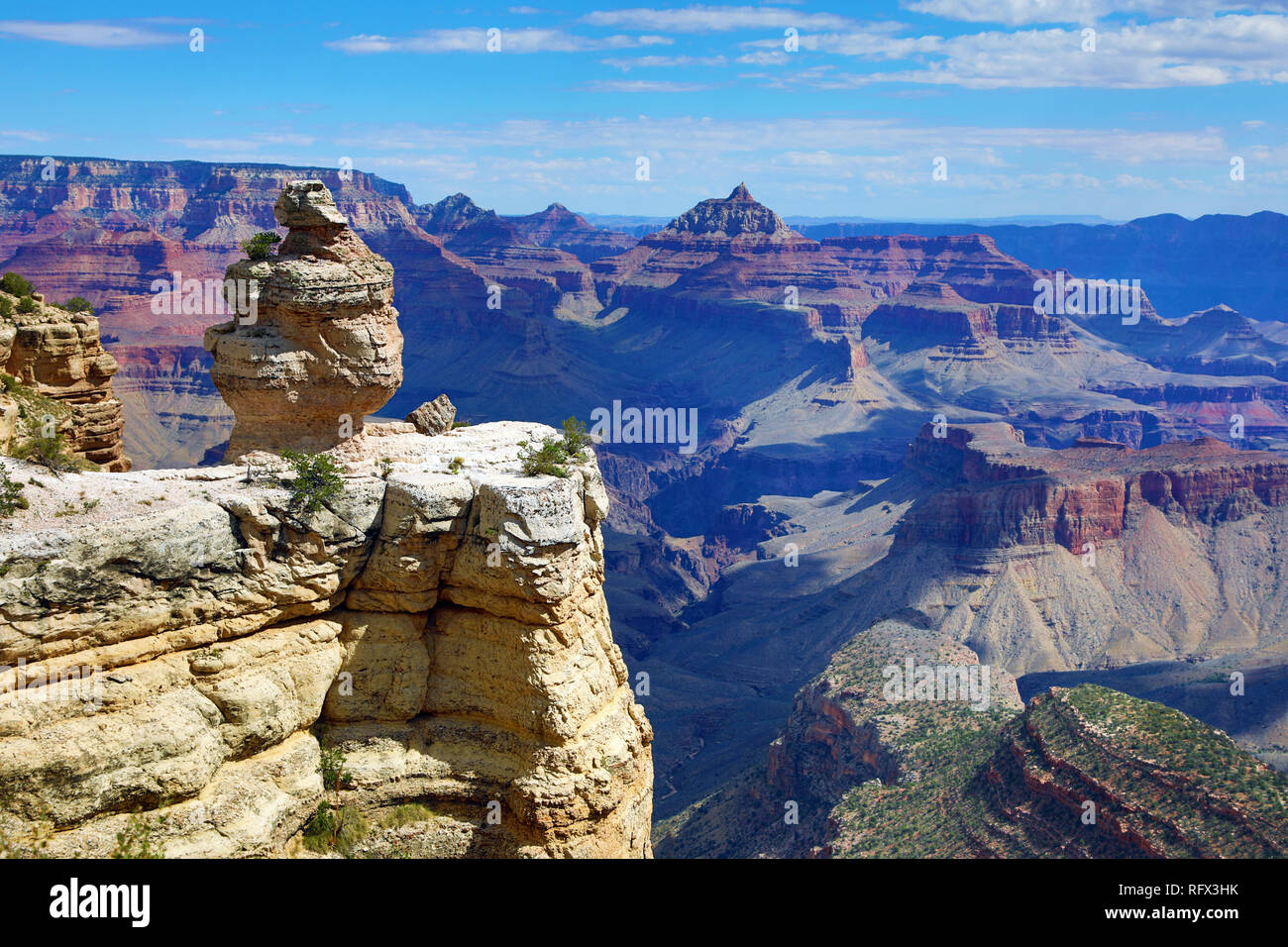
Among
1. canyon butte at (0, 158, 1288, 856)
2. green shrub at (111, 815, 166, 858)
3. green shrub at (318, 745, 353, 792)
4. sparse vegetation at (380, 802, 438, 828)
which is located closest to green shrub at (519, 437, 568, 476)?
canyon butte at (0, 158, 1288, 856)

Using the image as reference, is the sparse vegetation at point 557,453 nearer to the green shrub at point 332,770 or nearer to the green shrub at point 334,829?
the green shrub at point 332,770

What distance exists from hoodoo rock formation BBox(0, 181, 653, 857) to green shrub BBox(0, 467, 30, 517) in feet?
0.90

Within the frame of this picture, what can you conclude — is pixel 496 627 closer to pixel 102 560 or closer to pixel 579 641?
pixel 579 641

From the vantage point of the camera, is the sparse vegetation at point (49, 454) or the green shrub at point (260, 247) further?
the green shrub at point (260, 247)

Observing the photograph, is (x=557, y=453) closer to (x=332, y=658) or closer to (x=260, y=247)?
(x=332, y=658)

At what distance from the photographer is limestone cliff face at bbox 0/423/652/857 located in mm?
21469

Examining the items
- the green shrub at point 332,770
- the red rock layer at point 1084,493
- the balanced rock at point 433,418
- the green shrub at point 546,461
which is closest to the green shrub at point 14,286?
the balanced rock at point 433,418

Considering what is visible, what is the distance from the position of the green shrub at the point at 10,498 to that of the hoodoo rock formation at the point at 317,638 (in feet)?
0.90

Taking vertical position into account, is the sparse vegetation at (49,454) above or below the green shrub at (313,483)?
above

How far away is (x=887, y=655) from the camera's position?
8931cm

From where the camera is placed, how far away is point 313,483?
25484 mm

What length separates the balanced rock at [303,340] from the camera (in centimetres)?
2856

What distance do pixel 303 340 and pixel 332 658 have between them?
8656mm
